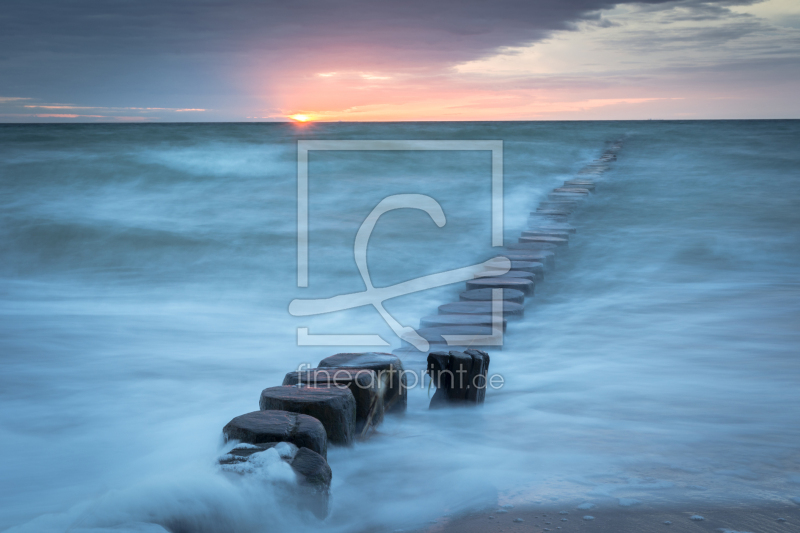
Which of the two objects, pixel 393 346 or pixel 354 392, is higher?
pixel 354 392

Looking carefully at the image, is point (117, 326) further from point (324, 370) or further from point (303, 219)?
point (303, 219)

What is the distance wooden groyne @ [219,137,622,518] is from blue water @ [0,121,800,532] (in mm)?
Answer: 98

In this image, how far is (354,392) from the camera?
8.02ft

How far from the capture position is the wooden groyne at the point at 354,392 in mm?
1903

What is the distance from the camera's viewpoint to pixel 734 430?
2672 millimetres

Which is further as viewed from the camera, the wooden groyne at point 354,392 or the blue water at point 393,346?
the blue water at point 393,346

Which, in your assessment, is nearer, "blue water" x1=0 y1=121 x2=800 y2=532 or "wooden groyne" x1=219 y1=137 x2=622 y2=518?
"wooden groyne" x1=219 y1=137 x2=622 y2=518

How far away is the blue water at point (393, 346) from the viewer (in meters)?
2.13

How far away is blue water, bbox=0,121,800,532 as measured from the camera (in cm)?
213

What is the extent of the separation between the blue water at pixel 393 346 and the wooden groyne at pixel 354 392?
0.10 metres

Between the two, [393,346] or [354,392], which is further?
[393,346]

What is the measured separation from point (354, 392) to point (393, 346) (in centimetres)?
158

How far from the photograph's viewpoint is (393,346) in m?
4.02

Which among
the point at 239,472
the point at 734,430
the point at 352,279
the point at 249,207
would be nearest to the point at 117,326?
the point at 352,279
